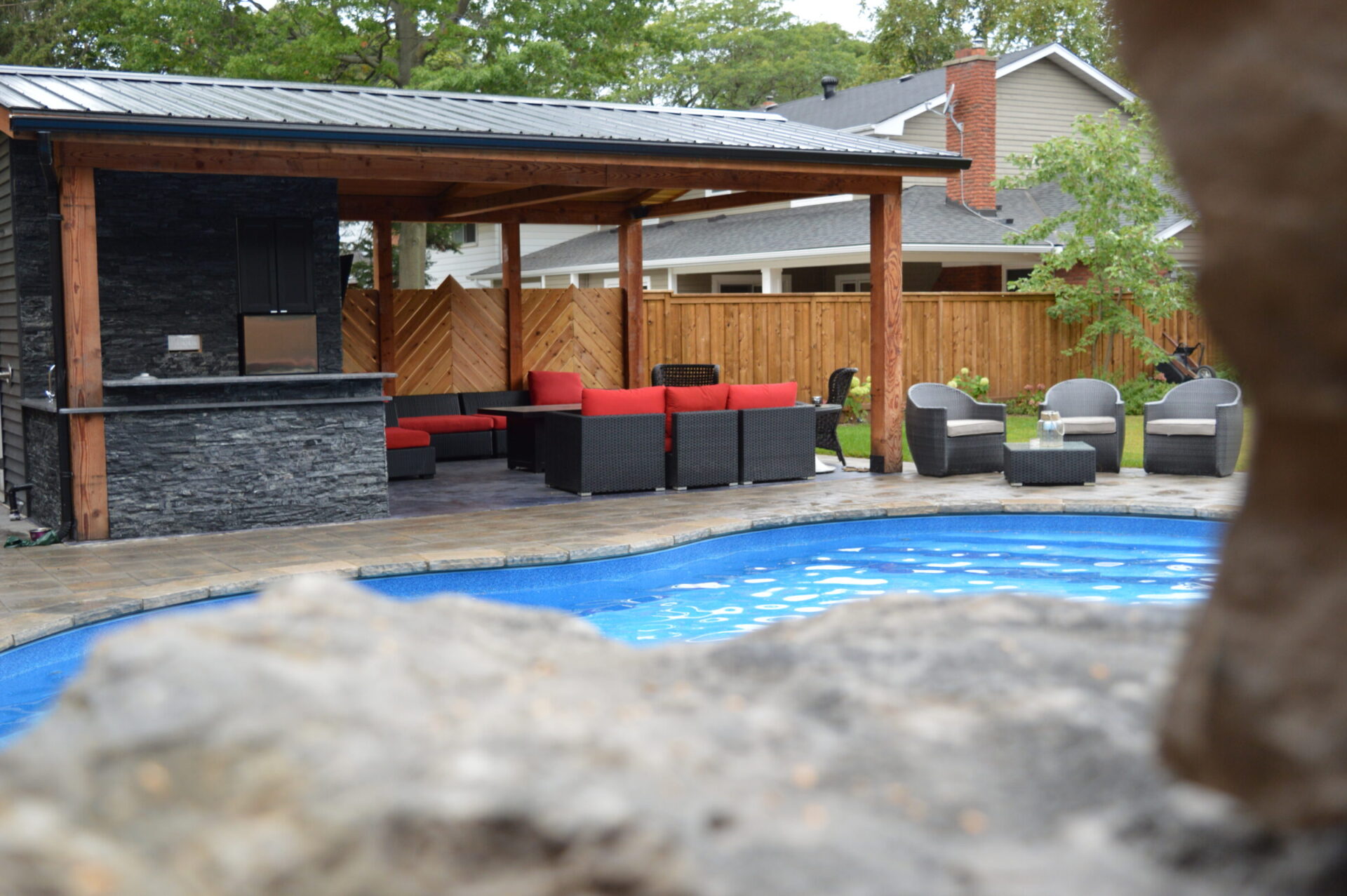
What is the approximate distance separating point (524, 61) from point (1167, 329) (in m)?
10.5

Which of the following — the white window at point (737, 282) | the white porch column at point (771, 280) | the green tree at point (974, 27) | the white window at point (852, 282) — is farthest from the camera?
the green tree at point (974, 27)

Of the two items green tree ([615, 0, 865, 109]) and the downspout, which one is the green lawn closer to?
the downspout

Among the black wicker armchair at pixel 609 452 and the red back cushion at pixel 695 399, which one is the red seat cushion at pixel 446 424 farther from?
the red back cushion at pixel 695 399

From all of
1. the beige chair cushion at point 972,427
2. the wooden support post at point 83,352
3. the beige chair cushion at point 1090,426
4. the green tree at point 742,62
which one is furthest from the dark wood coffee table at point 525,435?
the green tree at point 742,62

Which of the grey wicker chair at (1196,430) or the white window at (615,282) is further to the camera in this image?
the white window at (615,282)

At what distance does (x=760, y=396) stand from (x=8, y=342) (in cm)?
605

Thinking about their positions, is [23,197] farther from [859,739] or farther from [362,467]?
[859,739]

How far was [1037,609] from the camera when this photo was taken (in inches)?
Answer: 108

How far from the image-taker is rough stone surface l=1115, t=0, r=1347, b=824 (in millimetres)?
1620

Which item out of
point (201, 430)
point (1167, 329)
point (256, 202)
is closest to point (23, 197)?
point (256, 202)

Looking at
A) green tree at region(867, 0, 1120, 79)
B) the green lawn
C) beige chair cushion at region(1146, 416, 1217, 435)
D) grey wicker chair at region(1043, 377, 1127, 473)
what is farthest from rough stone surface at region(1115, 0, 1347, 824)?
green tree at region(867, 0, 1120, 79)

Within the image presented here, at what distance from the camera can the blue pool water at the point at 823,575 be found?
24.4ft

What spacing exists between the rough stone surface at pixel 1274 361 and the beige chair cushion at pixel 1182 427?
1017 cm

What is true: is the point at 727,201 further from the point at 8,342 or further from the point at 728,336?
the point at 8,342
